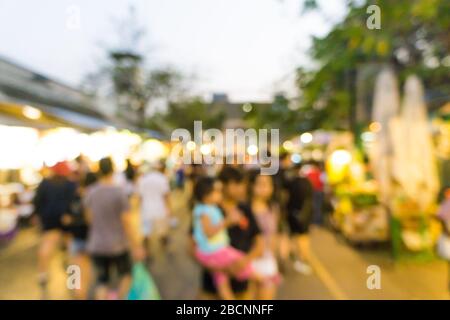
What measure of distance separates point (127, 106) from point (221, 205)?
24745mm

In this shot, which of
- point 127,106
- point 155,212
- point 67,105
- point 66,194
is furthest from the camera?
point 127,106

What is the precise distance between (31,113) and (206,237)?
23.7ft

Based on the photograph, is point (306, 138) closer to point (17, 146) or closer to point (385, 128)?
point (385, 128)

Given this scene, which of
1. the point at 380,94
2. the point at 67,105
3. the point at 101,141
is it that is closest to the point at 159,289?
the point at 380,94

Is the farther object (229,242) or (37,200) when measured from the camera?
(37,200)

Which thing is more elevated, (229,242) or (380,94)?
(380,94)

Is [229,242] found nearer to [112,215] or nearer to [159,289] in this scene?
Answer: [112,215]

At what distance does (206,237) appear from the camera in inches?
164

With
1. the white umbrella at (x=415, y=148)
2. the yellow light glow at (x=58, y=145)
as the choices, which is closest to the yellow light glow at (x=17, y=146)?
the yellow light glow at (x=58, y=145)

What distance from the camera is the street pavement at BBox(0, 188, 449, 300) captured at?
242 inches

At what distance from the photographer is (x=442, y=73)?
10539mm

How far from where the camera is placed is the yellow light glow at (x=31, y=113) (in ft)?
30.8

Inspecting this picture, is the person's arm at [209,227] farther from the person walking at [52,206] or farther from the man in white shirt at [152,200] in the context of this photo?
the man in white shirt at [152,200]
